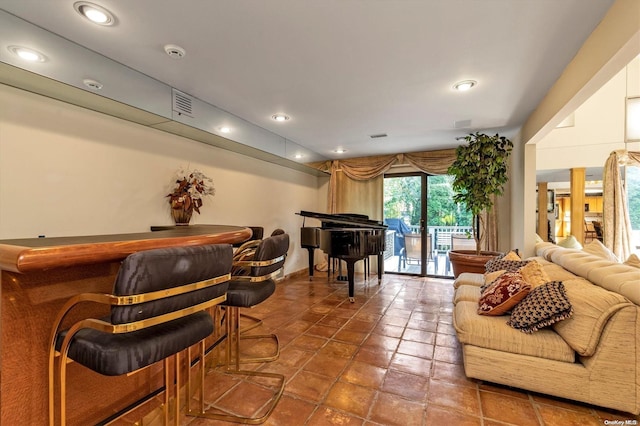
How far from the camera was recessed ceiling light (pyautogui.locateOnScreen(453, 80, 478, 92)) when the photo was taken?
8.38 ft

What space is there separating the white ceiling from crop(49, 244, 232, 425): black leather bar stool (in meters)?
1.50

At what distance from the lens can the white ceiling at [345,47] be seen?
165 cm

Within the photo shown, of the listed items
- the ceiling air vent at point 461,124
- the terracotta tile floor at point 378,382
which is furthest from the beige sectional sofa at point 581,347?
the ceiling air vent at point 461,124

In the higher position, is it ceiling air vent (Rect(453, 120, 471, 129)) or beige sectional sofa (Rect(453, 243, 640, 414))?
ceiling air vent (Rect(453, 120, 471, 129))

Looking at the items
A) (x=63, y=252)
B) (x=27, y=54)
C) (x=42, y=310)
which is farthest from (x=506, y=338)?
(x=27, y=54)

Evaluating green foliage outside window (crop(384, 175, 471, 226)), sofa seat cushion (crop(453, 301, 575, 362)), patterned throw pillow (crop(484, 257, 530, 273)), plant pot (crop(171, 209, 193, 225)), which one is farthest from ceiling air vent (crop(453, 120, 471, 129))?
plant pot (crop(171, 209, 193, 225))

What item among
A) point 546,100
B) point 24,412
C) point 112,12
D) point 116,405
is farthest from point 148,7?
point 546,100

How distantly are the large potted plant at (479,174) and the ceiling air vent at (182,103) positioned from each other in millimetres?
3627

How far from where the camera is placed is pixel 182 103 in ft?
9.04

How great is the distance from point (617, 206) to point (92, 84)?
626 cm

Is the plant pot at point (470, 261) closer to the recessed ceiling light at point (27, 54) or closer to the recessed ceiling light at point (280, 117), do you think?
the recessed ceiling light at point (280, 117)

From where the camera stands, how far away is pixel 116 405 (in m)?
1.40

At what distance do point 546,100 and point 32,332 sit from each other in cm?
415

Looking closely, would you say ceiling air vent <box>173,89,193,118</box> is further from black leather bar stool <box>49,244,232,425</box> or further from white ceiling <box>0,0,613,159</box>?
black leather bar stool <box>49,244,232,425</box>
